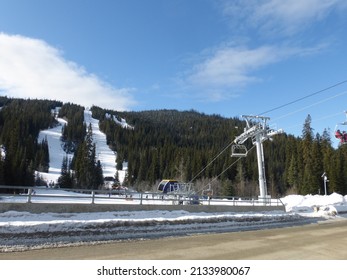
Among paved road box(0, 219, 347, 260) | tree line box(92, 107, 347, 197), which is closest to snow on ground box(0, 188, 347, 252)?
paved road box(0, 219, 347, 260)

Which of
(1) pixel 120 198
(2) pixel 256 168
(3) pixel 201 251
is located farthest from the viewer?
(2) pixel 256 168

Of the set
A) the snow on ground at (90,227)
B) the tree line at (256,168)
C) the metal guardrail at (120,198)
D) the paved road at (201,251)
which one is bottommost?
the paved road at (201,251)

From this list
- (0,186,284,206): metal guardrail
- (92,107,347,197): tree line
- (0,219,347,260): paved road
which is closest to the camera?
(0,219,347,260): paved road

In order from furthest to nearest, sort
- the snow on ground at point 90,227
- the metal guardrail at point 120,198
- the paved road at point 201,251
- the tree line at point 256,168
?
the tree line at point 256,168 < the metal guardrail at point 120,198 < the snow on ground at point 90,227 < the paved road at point 201,251

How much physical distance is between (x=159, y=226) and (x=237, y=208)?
1387cm

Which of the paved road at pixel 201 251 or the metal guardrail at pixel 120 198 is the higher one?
the metal guardrail at pixel 120 198

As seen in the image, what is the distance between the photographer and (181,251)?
11.2 metres

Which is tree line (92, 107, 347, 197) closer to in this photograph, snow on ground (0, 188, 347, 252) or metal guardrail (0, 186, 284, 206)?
metal guardrail (0, 186, 284, 206)

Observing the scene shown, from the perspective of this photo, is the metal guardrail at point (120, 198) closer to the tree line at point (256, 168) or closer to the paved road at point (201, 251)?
the paved road at point (201, 251)

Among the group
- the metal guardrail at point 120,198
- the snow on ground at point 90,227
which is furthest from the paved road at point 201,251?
the metal guardrail at point 120,198

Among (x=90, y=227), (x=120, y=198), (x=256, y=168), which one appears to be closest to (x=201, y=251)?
(x=90, y=227)

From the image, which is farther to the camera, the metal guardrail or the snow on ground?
the metal guardrail

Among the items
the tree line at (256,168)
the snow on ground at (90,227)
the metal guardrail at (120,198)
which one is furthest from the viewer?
the tree line at (256,168)

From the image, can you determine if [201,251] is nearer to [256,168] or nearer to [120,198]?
[120,198]
